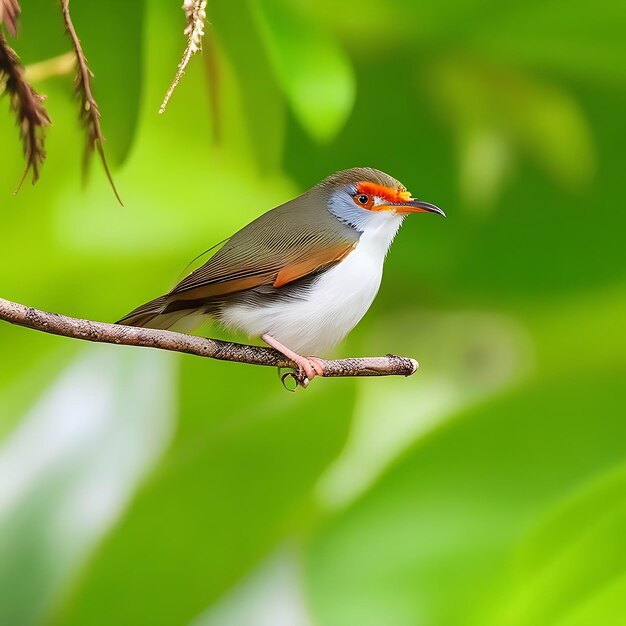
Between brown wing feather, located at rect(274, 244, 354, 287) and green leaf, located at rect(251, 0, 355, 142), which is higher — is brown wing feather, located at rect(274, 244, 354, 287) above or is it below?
below

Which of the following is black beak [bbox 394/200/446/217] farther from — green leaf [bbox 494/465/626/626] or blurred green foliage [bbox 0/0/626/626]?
green leaf [bbox 494/465/626/626]

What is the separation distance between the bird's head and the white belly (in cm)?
3

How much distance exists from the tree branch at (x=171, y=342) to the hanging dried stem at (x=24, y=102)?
0.19 meters

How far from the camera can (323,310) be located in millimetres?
1025

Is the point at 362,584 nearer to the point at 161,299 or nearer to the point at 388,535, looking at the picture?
the point at 388,535

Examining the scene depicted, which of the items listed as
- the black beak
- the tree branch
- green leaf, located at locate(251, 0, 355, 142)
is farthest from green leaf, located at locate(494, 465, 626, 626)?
green leaf, located at locate(251, 0, 355, 142)

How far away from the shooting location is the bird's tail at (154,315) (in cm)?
105

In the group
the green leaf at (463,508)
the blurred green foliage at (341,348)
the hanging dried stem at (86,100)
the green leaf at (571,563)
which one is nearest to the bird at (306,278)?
the hanging dried stem at (86,100)

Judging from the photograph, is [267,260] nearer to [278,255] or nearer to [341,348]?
[278,255]

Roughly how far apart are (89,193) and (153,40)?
0.80 ft

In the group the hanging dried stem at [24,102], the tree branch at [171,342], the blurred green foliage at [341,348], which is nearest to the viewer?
the tree branch at [171,342]

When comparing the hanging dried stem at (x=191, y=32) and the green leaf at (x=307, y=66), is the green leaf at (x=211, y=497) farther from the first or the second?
the hanging dried stem at (x=191, y=32)

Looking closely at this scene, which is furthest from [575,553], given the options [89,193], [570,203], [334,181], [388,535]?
[89,193]

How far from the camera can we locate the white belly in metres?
1.03
